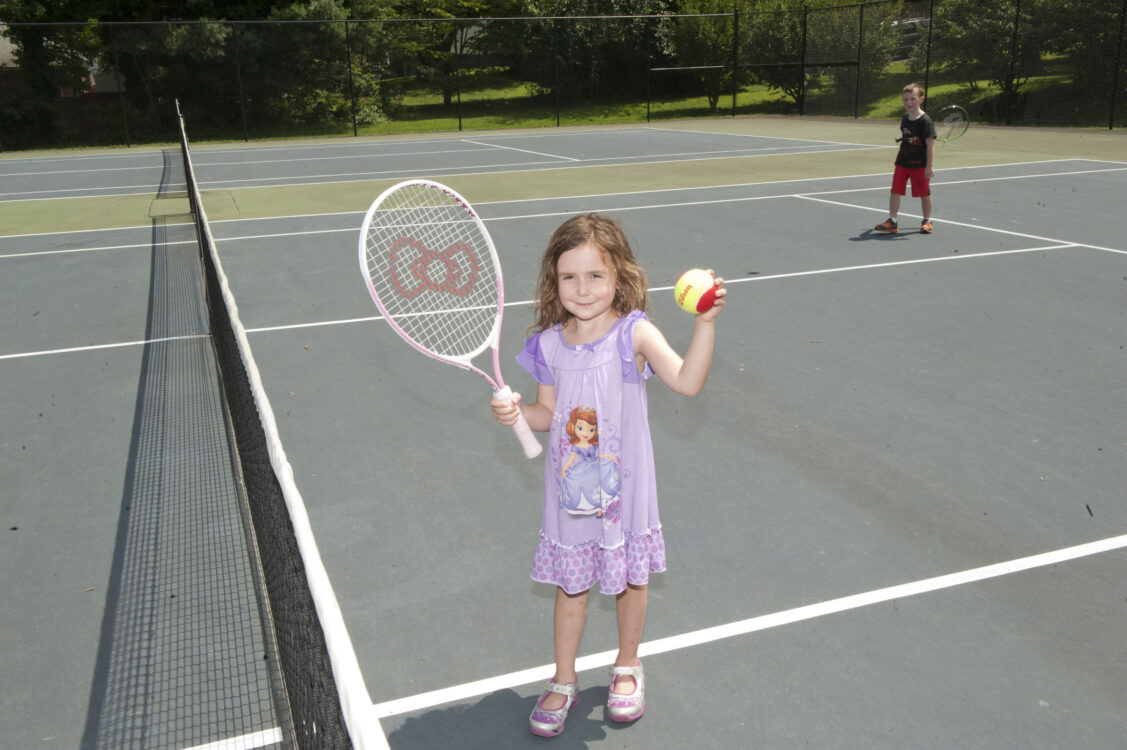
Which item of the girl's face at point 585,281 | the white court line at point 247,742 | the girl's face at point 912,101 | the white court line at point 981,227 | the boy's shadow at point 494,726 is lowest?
the boy's shadow at point 494,726

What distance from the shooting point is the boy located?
10992 millimetres

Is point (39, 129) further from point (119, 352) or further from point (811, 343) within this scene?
point (811, 343)

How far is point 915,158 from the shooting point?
11.1 m

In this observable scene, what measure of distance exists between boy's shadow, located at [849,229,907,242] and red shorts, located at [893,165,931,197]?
49 cm

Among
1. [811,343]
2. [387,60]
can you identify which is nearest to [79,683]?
[811,343]

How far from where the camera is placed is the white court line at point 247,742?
2.91 m

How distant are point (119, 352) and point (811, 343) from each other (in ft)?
16.5

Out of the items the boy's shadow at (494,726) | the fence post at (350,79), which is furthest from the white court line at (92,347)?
the fence post at (350,79)

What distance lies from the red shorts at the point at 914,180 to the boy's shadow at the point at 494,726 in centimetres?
925

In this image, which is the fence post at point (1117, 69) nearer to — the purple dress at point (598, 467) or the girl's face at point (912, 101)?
the girl's face at point (912, 101)

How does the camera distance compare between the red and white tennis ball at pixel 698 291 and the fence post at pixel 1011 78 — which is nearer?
the red and white tennis ball at pixel 698 291

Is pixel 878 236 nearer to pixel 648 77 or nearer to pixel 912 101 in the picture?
pixel 912 101

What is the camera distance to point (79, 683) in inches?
128

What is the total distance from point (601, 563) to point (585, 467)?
0.33 metres
